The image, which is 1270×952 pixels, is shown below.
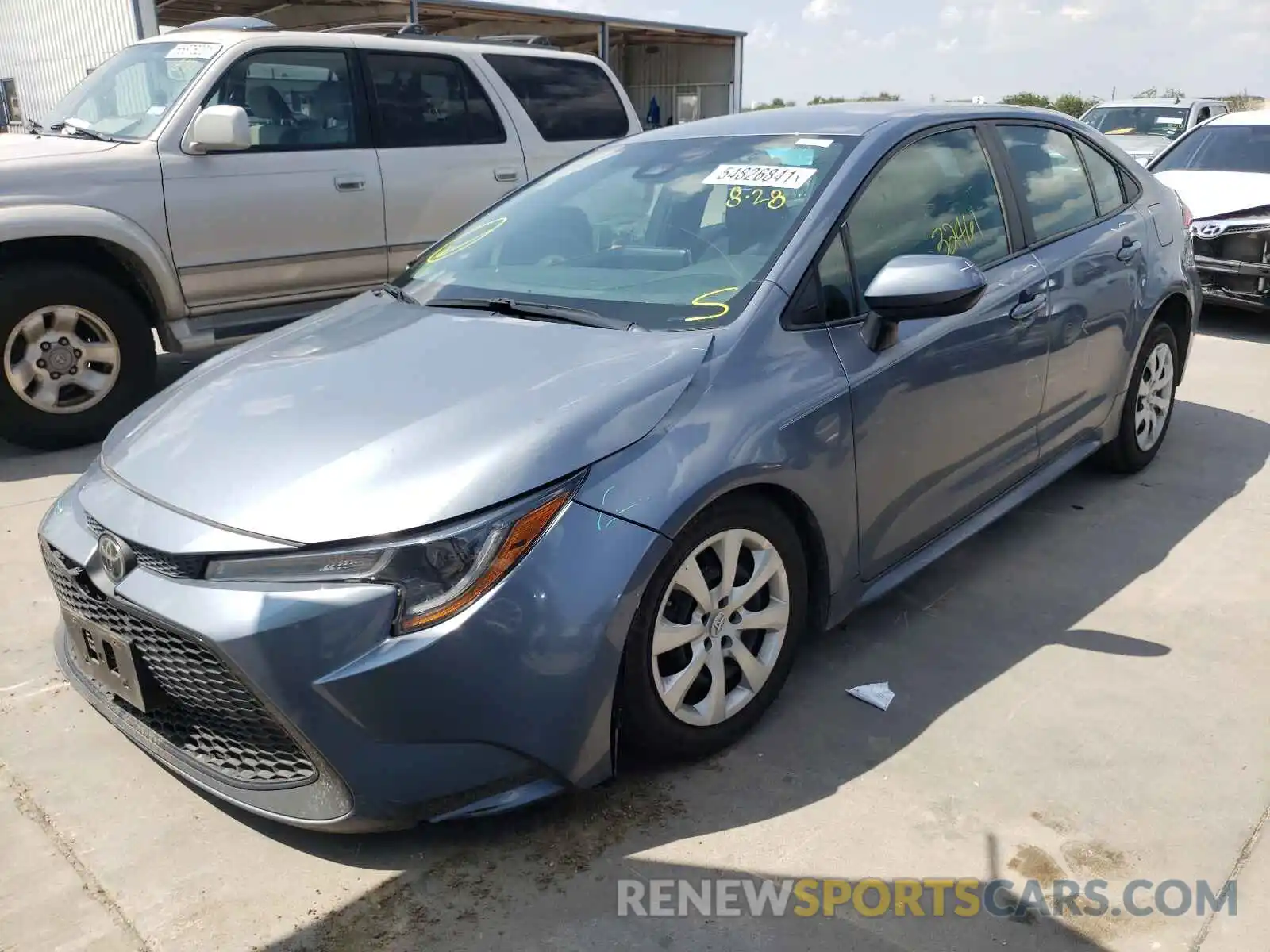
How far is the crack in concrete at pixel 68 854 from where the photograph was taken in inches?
85.4

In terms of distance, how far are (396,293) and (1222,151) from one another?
784 centimetres

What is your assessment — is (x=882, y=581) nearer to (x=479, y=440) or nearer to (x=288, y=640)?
(x=479, y=440)

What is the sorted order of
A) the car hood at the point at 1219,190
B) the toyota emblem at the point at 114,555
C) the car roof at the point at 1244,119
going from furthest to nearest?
the car roof at the point at 1244,119, the car hood at the point at 1219,190, the toyota emblem at the point at 114,555

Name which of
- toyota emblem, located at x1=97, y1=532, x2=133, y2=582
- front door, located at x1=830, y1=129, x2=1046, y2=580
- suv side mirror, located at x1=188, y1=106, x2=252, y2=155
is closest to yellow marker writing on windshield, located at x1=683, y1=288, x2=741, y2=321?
front door, located at x1=830, y1=129, x2=1046, y2=580

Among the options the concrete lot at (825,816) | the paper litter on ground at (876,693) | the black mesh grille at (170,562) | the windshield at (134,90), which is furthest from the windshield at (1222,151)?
the black mesh grille at (170,562)

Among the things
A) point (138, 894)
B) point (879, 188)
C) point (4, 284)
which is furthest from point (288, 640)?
point (4, 284)

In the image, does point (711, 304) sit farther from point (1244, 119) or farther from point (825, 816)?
point (1244, 119)

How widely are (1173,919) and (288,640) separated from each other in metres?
1.87

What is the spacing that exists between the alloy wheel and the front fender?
12.7ft

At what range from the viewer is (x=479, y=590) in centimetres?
213

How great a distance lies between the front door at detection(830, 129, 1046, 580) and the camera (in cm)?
296

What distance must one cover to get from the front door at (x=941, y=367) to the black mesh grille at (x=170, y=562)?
5.47 feet

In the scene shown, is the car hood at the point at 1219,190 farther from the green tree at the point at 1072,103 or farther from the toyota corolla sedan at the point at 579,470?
the green tree at the point at 1072,103

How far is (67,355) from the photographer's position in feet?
16.8
